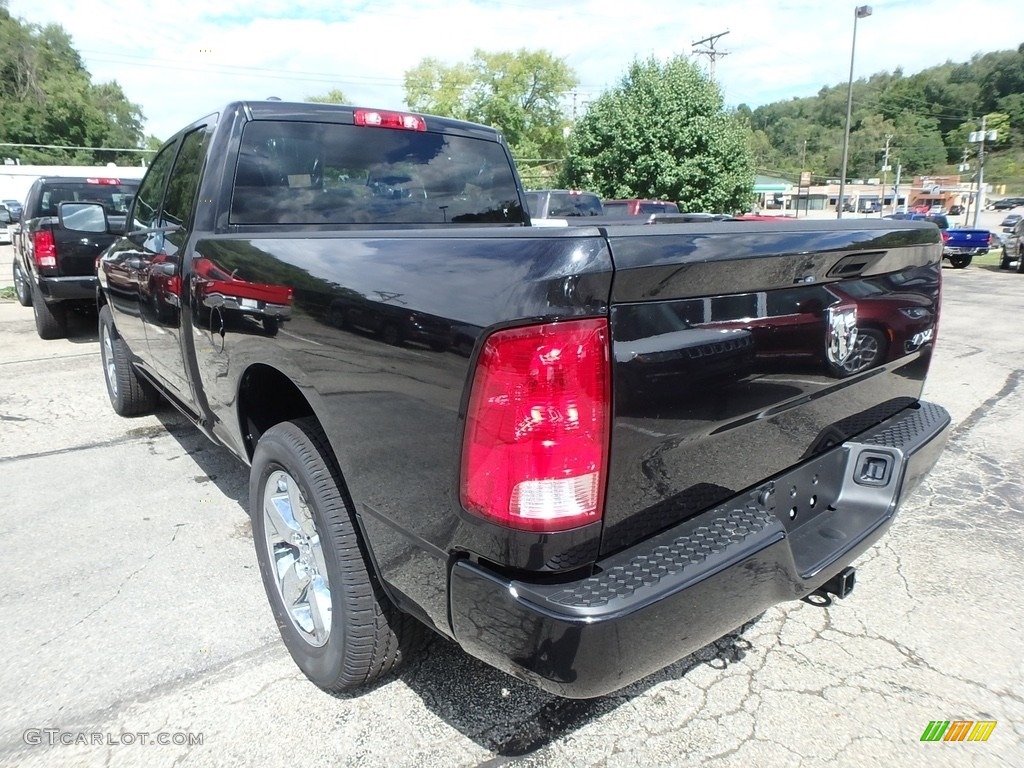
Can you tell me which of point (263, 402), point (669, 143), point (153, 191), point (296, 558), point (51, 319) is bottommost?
point (296, 558)

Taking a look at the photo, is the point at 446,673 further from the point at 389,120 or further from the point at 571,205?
the point at 571,205

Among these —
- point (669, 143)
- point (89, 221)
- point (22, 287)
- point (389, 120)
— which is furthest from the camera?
point (669, 143)

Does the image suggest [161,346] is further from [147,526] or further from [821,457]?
[821,457]

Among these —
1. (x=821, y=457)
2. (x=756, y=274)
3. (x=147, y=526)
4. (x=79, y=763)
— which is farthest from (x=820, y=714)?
(x=147, y=526)

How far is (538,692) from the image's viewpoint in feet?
7.70

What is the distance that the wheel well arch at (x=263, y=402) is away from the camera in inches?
102

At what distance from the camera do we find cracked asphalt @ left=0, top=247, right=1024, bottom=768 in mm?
2090

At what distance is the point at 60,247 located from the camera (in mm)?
7344

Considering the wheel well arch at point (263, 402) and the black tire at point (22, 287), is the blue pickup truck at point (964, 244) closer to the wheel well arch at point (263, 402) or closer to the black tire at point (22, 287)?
the black tire at point (22, 287)

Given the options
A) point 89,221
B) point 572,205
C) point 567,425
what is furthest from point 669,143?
point 567,425

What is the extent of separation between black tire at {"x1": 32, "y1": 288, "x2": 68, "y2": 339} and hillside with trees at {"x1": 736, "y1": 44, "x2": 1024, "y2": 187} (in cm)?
11582

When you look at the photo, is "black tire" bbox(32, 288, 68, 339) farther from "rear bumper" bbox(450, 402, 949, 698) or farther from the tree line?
the tree line

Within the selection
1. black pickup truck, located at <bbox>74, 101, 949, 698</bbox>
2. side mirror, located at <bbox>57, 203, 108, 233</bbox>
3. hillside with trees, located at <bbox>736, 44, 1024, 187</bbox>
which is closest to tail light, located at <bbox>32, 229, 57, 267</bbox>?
side mirror, located at <bbox>57, 203, 108, 233</bbox>

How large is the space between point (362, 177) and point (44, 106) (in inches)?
3016
